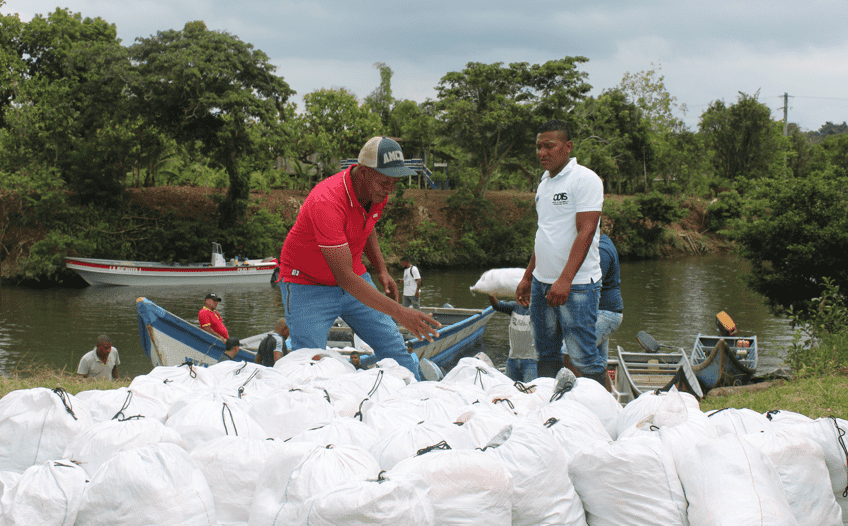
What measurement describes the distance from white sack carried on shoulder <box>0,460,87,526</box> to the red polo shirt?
5.98ft

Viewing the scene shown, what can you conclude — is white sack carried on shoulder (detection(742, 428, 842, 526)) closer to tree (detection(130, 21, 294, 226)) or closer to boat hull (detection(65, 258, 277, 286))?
boat hull (detection(65, 258, 277, 286))

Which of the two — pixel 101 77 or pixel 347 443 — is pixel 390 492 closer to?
pixel 347 443

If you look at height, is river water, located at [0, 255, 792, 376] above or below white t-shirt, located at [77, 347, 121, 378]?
below

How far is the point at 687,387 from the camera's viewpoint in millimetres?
5594

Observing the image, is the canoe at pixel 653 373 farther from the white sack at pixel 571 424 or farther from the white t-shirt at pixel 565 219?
the white sack at pixel 571 424

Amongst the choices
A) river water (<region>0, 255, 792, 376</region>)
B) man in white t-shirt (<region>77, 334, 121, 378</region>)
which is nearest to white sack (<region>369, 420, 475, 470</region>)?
man in white t-shirt (<region>77, 334, 121, 378</region>)

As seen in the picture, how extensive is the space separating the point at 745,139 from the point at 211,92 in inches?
1357

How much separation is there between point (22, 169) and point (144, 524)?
29.1m

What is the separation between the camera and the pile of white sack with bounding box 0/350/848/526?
6.46 ft

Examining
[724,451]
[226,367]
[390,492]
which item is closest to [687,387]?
[724,451]

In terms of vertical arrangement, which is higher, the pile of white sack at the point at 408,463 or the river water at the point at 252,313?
the pile of white sack at the point at 408,463

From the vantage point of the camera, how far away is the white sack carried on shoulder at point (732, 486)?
6.55 ft

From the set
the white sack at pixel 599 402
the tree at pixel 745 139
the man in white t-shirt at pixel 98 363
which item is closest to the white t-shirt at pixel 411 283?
the man in white t-shirt at pixel 98 363

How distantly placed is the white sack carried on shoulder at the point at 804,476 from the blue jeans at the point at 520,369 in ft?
11.1
